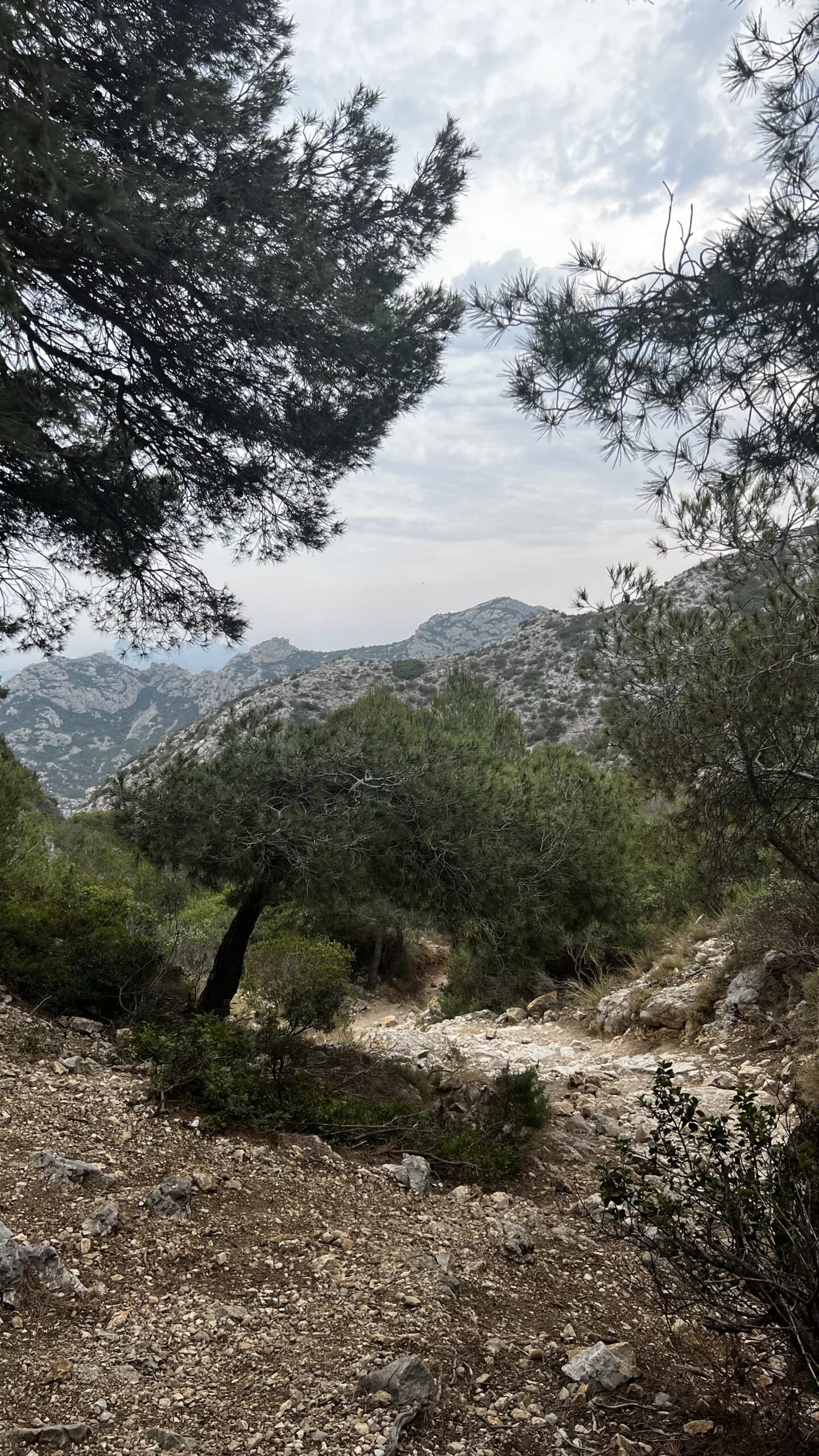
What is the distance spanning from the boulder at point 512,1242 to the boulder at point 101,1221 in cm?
184

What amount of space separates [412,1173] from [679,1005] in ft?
18.8

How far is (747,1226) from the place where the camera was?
2.46 m

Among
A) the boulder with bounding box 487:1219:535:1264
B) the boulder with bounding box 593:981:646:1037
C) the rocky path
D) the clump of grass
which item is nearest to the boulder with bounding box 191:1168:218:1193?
the boulder with bounding box 487:1219:535:1264

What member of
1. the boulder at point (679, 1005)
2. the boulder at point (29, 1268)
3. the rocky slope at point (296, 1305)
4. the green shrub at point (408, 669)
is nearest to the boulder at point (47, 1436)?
the rocky slope at point (296, 1305)

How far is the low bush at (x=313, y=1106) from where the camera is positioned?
16.4 feet

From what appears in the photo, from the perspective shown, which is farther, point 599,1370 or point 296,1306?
point 296,1306

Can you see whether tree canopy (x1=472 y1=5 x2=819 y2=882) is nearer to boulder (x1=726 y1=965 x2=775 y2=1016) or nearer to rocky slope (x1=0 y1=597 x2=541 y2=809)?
boulder (x1=726 y1=965 x2=775 y2=1016)

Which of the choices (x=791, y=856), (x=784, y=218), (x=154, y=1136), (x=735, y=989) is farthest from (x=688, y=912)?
(x=784, y=218)

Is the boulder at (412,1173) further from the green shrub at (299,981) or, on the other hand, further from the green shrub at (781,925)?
the green shrub at (781,925)

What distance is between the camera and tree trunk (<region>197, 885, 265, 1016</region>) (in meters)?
7.75

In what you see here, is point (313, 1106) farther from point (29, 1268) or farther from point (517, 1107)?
point (29, 1268)

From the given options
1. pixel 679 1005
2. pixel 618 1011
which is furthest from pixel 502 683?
A: pixel 679 1005

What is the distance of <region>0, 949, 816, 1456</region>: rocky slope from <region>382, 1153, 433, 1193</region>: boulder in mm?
69

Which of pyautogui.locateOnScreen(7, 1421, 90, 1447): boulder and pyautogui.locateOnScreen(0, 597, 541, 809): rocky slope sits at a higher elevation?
pyautogui.locateOnScreen(0, 597, 541, 809): rocky slope
